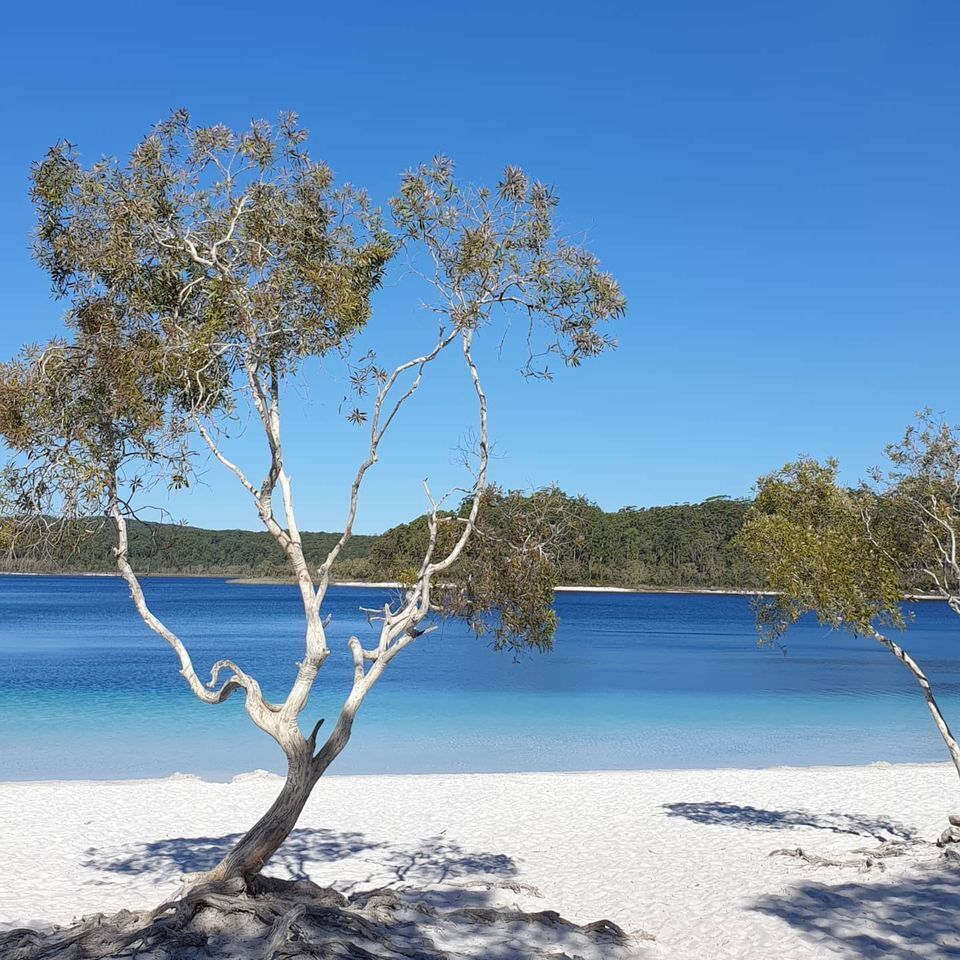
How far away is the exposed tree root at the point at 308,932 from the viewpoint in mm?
7051

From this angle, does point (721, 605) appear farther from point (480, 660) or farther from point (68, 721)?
point (68, 721)

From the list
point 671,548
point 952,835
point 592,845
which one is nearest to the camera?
point 952,835

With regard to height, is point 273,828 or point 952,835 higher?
point 273,828

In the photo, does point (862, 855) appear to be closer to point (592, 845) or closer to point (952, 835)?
point (952, 835)

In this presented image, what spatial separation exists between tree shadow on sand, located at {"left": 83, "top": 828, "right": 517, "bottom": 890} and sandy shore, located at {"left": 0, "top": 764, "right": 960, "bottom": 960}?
0.04 metres

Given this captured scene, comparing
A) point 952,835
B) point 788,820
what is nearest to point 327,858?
point 788,820

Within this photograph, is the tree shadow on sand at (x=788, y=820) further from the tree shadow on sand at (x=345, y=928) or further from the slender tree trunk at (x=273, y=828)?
the slender tree trunk at (x=273, y=828)

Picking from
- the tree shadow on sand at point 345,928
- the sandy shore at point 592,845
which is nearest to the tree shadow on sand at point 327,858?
the sandy shore at point 592,845

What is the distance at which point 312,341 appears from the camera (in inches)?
369

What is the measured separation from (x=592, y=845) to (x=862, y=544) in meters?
5.21

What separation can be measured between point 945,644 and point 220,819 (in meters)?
60.7

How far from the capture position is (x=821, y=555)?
1246cm

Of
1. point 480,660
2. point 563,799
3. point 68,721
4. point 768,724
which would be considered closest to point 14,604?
point 480,660

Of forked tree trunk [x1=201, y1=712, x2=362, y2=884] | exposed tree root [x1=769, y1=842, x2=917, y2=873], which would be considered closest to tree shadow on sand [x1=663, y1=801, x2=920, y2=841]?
exposed tree root [x1=769, y1=842, x2=917, y2=873]
